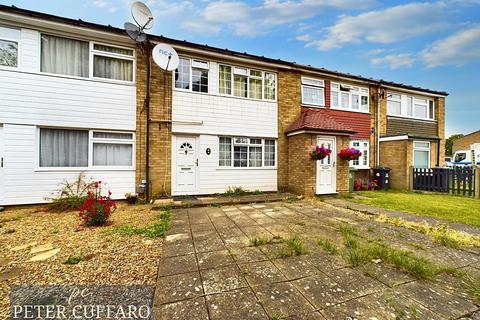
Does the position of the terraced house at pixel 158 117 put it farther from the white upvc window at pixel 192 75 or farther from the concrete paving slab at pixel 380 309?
the concrete paving slab at pixel 380 309

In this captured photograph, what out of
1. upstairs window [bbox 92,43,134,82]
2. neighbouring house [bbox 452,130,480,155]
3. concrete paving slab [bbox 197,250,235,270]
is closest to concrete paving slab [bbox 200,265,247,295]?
concrete paving slab [bbox 197,250,235,270]

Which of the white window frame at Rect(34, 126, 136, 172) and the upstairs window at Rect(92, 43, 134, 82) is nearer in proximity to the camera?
the white window frame at Rect(34, 126, 136, 172)

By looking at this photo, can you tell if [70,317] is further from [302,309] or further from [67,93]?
[67,93]

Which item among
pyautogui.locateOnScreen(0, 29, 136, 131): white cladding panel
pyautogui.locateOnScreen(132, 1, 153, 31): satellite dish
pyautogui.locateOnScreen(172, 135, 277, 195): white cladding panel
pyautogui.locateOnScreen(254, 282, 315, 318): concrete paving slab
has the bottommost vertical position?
pyautogui.locateOnScreen(254, 282, 315, 318): concrete paving slab

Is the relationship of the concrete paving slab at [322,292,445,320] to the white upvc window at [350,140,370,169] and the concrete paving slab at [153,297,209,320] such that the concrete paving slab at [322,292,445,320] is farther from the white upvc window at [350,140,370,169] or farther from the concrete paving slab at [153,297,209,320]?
the white upvc window at [350,140,370,169]

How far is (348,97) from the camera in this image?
1125 centimetres

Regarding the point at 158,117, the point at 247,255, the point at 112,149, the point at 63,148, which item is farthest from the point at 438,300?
the point at 63,148

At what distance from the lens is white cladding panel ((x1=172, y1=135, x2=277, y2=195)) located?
8156 millimetres

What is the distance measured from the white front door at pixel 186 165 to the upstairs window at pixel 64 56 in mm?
3914

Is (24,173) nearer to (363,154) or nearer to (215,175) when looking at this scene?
(215,175)

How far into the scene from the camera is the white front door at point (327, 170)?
8469 mm

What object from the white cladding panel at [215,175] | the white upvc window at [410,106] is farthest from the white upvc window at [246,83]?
the white upvc window at [410,106]

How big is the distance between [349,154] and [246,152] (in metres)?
4.30

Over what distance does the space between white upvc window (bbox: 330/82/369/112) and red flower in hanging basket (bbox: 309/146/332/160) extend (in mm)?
4002
